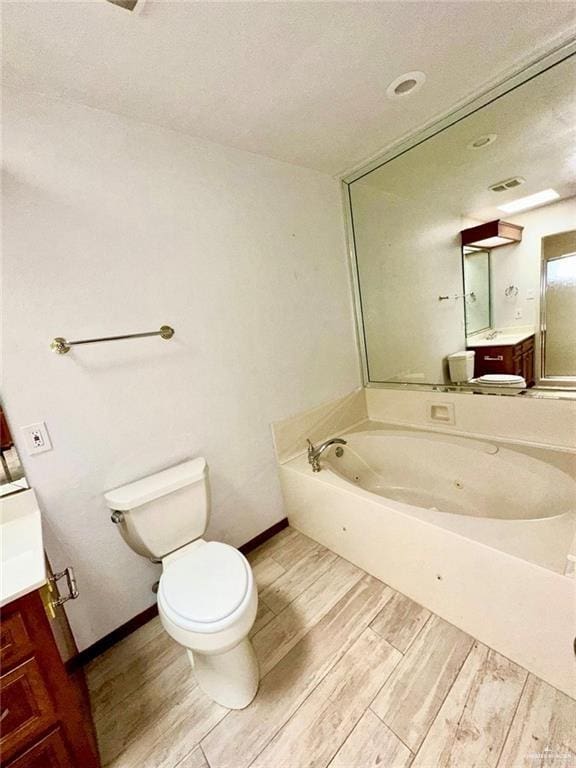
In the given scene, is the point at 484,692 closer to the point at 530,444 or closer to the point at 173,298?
the point at 530,444

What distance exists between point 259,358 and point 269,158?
3.86ft

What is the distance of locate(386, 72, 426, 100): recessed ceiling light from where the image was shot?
4.40 ft

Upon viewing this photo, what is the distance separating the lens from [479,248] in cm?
190

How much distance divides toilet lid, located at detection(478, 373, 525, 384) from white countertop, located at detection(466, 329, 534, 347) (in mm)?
185

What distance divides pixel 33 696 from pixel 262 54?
7.07ft

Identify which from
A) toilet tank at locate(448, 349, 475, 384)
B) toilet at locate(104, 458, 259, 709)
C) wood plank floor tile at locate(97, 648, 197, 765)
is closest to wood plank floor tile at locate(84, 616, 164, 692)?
wood plank floor tile at locate(97, 648, 197, 765)

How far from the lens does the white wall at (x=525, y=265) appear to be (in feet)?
5.28

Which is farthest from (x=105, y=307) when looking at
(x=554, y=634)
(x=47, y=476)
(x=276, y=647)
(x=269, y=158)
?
(x=554, y=634)

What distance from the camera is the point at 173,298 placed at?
1.53 meters

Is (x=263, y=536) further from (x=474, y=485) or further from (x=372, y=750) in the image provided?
(x=474, y=485)

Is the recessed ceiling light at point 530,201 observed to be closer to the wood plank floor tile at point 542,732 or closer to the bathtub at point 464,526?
the bathtub at point 464,526

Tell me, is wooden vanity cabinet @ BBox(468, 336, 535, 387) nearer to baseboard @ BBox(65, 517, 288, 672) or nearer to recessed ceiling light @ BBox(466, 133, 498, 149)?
recessed ceiling light @ BBox(466, 133, 498, 149)

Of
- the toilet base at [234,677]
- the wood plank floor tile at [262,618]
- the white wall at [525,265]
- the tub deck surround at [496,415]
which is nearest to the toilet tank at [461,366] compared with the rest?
the tub deck surround at [496,415]

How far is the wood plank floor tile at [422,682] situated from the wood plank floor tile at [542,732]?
0.19 meters
